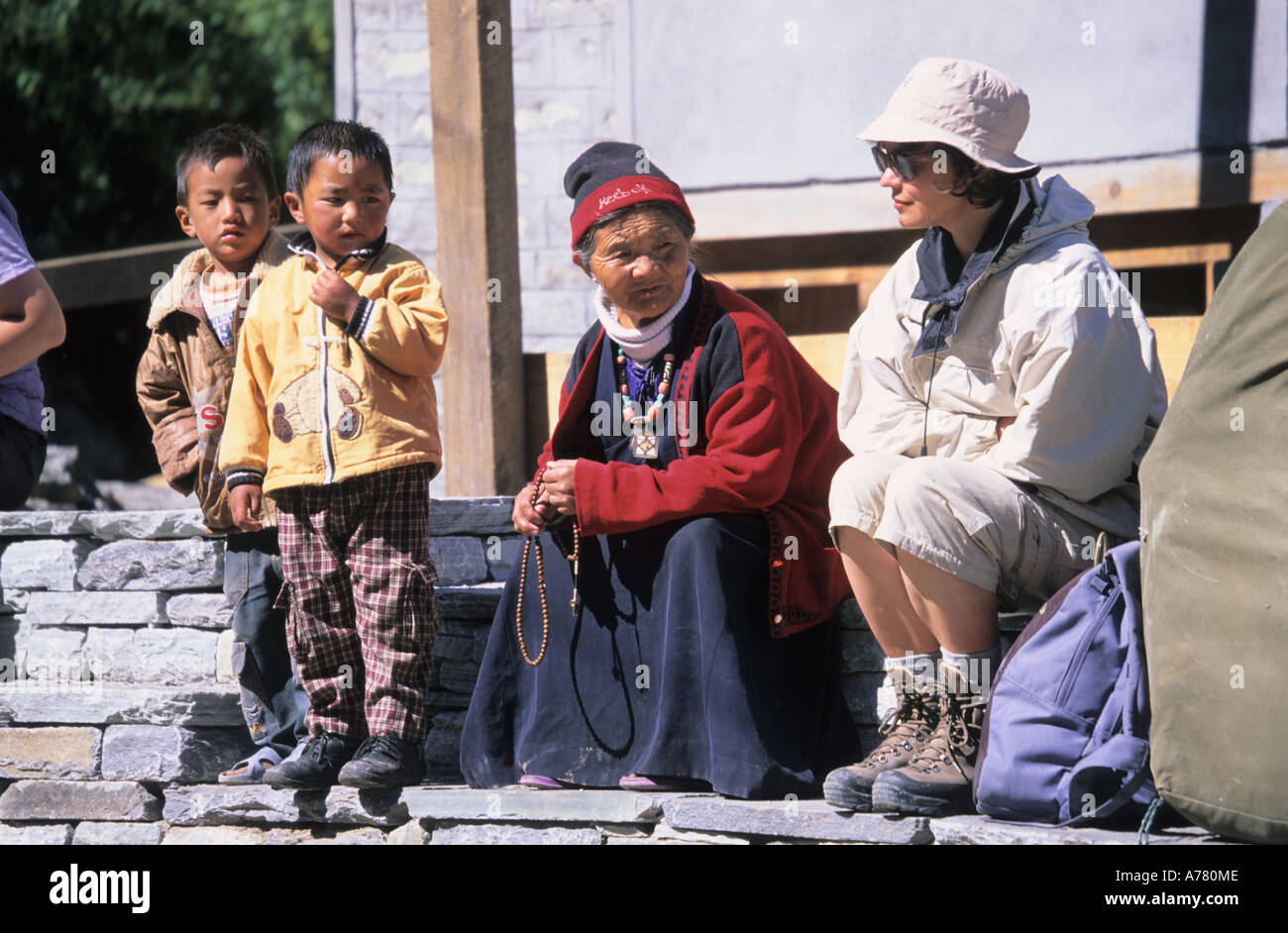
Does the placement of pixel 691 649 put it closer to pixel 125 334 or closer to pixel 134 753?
pixel 134 753

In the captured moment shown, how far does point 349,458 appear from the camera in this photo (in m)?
3.74

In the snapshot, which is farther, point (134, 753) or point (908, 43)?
point (908, 43)

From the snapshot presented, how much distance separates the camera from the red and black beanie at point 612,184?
146 inches

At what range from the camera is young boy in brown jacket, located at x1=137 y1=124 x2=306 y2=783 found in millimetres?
4074

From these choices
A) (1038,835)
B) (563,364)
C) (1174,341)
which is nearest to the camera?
(1038,835)

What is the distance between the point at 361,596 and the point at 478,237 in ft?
5.01

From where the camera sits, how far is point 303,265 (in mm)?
3932

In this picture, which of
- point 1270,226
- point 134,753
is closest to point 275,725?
point 134,753

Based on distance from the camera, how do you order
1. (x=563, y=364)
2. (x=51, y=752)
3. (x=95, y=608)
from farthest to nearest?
(x=563, y=364) < (x=95, y=608) < (x=51, y=752)

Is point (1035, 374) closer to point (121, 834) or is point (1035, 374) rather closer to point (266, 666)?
Result: point (266, 666)

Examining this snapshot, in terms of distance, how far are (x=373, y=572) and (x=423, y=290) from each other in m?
0.69

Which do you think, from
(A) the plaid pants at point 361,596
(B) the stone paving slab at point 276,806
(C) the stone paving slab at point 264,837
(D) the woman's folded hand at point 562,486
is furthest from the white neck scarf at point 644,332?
(C) the stone paving slab at point 264,837

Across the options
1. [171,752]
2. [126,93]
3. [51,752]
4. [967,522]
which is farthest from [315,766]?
[126,93]

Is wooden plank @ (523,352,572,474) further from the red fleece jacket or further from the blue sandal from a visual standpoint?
the blue sandal
